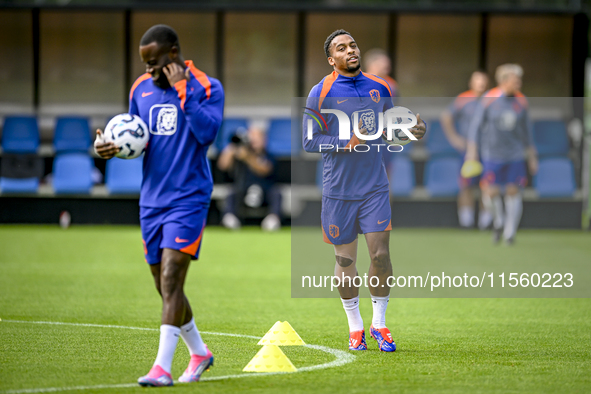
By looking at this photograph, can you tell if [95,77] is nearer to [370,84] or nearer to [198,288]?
[198,288]

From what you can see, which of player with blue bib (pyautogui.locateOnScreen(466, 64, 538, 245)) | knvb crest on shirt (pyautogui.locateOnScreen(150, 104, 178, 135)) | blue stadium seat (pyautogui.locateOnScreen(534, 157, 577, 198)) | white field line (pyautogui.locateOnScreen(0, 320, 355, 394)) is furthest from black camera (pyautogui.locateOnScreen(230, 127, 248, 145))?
knvb crest on shirt (pyautogui.locateOnScreen(150, 104, 178, 135))

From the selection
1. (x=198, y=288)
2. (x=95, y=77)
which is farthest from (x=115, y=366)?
(x=95, y=77)

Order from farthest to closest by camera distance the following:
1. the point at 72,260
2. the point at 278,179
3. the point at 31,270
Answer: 1. the point at 278,179
2. the point at 72,260
3. the point at 31,270

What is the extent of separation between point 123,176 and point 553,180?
878 cm

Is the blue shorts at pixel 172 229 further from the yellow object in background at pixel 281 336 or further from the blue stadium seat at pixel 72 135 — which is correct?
the blue stadium seat at pixel 72 135

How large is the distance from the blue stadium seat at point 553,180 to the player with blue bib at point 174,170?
1368 cm

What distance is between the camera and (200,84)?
16.8 feet

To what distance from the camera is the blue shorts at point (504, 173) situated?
14508mm

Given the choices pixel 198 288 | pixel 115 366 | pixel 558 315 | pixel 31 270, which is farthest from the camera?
pixel 31 270

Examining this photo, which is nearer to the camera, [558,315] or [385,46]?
[558,315]

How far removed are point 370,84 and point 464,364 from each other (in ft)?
6.93

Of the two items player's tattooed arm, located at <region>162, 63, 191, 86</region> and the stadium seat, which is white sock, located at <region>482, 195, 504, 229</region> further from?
player's tattooed arm, located at <region>162, 63, 191, 86</region>

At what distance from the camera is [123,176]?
17.6 meters

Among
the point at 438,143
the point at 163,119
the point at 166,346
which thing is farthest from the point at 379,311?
the point at 438,143
